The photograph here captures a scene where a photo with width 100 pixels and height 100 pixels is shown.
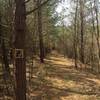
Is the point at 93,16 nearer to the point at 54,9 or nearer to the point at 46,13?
the point at 54,9

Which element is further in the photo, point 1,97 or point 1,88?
point 1,88

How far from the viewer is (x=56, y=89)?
1380 centimetres

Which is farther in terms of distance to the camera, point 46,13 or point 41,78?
point 46,13

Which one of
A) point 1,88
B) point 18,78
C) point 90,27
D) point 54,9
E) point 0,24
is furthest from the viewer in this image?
point 90,27

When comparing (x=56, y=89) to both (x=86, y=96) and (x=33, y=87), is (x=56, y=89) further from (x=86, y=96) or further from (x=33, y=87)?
(x=86, y=96)

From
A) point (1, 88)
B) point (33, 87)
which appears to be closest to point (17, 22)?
point (1, 88)

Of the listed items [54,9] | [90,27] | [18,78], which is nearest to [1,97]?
[18,78]

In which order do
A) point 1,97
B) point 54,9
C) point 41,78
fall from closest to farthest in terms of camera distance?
point 1,97 → point 41,78 → point 54,9

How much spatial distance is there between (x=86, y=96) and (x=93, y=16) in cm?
1903

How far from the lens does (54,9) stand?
2892 cm

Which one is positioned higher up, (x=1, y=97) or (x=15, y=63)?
(x=15, y=63)

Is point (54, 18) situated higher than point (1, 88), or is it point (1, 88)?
point (54, 18)

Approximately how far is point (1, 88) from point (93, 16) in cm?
1997

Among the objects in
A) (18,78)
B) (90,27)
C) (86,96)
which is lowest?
(86,96)
